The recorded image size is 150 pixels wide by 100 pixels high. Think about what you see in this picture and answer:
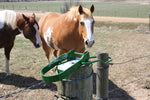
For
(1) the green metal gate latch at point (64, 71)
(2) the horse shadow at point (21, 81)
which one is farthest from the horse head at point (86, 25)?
(2) the horse shadow at point (21, 81)

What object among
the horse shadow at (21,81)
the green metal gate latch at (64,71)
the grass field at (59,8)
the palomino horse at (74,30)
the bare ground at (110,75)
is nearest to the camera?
the green metal gate latch at (64,71)

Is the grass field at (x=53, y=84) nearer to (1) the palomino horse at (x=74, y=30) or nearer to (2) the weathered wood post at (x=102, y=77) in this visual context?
(1) the palomino horse at (x=74, y=30)

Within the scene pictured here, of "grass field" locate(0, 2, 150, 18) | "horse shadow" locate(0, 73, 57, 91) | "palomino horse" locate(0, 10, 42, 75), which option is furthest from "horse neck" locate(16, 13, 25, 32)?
"grass field" locate(0, 2, 150, 18)

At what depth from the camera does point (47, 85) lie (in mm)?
3939

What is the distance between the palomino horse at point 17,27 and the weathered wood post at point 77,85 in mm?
2481

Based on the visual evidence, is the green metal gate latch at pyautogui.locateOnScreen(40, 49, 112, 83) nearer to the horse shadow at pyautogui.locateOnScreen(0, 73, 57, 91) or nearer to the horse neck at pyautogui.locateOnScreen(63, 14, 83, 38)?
the horse neck at pyautogui.locateOnScreen(63, 14, 83, 38)

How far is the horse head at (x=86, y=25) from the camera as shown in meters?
2.69

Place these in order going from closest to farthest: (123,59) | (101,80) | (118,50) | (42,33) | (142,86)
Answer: (101,80), (142,86), (42,33), (123,59), (118,50)

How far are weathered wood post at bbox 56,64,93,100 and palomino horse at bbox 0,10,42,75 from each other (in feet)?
8.14

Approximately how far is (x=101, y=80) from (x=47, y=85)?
7.46ft

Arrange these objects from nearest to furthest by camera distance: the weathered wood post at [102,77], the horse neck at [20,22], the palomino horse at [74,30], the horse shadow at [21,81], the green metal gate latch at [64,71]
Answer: the green metal gate latch at [64,71]
the weathered wood post at [102,77]
the palomino horse at [74,30]
the horse neck at [20,22]
the horse shadow at [21,81]

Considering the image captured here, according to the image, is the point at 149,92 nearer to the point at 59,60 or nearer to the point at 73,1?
the point at 59,60

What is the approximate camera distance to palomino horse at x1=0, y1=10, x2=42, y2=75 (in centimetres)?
360

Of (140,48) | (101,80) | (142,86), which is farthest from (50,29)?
(140,48)
